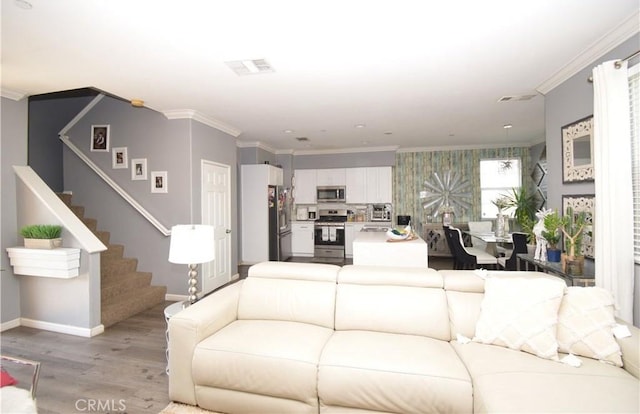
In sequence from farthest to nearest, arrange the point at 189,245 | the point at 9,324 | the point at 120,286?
1. the point at 120,286
2. the point at 9,324
3. the point at 189,245

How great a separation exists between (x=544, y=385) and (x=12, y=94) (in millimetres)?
5067

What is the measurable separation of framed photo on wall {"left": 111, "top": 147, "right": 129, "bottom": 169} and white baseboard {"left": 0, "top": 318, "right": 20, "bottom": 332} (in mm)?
2120

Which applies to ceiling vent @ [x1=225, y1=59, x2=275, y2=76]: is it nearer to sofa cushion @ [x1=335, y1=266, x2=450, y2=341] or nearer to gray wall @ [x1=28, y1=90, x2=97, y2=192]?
sofa cushion @ [x1=335, y1=266, x2=450, y2=341]

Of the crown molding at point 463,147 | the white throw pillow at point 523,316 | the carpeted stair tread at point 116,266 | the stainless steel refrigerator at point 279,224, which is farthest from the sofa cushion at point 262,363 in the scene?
the crown molding at point 463,147

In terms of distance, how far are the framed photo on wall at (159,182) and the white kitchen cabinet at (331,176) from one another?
384 cm

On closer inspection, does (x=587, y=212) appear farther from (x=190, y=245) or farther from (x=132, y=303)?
(x=132, y=303)

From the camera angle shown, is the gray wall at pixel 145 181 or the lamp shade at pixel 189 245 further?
the gray wall at pixel 145 181

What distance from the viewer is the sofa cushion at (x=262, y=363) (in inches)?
68.2

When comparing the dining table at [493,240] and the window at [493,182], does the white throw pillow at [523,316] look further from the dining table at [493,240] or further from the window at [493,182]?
the window at [493,182]

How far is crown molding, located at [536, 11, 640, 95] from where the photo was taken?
83.0 inches

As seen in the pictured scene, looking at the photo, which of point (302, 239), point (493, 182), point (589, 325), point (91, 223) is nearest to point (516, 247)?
point (589, 325)

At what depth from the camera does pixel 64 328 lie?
3.13 meters

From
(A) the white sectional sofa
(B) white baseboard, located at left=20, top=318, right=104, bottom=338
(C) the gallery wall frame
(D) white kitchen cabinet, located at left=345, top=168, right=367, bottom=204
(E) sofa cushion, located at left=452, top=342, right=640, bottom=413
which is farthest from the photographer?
(D) white kitchen cabinet, located at left=345, top=168, right=367, bottom=204

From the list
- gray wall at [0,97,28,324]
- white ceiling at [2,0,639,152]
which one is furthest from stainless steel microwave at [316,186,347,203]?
gray wall at [0,97,28,324]
